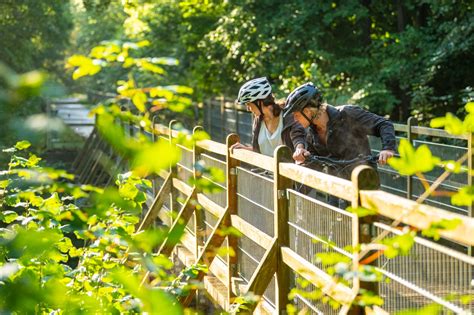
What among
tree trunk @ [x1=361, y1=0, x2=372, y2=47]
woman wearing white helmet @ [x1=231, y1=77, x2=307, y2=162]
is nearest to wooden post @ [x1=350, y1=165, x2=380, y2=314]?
woman wearing white helmet @ [x1=231, y1=77, x2=307, y2=162]

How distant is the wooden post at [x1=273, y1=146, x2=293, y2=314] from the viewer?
23.3 feet

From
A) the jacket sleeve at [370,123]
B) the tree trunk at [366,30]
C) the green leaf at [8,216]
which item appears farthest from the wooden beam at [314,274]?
the tree trunk at [366,30]

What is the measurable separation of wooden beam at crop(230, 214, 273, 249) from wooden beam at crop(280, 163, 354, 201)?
31.3 inches

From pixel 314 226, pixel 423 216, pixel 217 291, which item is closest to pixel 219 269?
pixel 217 291

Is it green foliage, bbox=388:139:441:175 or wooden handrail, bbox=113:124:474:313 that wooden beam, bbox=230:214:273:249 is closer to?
wooden handrail, bbox=113:124:474:313

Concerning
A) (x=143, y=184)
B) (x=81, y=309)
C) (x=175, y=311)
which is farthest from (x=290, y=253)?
(x=175, y=311)

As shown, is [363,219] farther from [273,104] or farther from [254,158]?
[273,104]

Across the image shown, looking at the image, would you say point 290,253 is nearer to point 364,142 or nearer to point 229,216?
point 364,142

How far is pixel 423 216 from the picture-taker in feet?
11.0

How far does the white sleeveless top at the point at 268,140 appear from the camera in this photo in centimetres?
902

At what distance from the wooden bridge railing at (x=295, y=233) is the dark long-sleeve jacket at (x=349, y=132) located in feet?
1.79

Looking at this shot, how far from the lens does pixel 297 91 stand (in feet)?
25.9

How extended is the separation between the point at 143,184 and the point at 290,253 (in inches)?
40.2

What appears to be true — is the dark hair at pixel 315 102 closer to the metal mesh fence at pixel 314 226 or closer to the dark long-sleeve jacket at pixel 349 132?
the dark long-sleeve jacket at pixel 349 132
